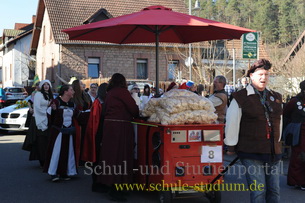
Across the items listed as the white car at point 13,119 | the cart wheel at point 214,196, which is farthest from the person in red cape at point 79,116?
the white car at point 13,119

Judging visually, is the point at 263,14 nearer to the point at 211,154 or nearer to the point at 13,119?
the point at 13,119

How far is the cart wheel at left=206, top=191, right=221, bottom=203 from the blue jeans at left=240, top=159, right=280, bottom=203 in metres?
1.71

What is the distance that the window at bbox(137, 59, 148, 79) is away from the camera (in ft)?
114

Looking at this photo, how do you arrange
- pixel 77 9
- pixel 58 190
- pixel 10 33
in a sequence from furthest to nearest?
pixel 10 33 → pixel 77 9 → pixel 58 190

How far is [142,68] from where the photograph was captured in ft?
115

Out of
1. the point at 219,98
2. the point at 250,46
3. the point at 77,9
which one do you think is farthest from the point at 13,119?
the point at 77,9

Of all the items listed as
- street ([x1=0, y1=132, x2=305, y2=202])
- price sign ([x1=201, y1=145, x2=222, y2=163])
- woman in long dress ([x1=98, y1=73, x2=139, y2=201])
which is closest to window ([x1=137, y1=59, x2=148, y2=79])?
street ([x1=0, y1=132, x2=305, y2=202])

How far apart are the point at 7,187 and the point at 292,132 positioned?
16.7 feet

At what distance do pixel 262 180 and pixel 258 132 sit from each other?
0.51 m

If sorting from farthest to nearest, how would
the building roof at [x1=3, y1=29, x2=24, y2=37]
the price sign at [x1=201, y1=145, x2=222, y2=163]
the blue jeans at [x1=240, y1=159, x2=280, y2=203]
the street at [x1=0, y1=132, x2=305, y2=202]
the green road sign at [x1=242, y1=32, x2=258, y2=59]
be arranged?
the building roof at [x1=3, y1=29, x2=24, y2=37] → the green road sign at [x1=242, y1=32, x2=258, y2=59] → the street at [x1=0, y1=132, x2=305, y2=202] → the price sign at [x1=201, y1=145, x2=222, y2=163] → the blue jeans at [x1=240, y1=159, x2=280, y2=203]

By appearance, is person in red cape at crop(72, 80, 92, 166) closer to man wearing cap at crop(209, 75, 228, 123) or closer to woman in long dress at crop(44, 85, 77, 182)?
woman in long dress at crop(44, 85, 77, 182)

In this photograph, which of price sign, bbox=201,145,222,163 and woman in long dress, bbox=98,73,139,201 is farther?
woman in long dress, bbox=98,73,139,201

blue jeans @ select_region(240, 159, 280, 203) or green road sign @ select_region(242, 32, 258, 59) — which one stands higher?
green road sign @ select_region(242, 32, 258, 59)

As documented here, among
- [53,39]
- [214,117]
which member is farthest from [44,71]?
[214,117]
